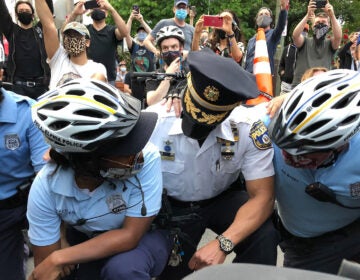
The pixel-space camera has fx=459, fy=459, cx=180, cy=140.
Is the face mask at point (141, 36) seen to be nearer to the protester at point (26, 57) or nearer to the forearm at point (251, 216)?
the protester at point (26, 57)

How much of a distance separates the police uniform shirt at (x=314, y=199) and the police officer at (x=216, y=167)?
0.09 meters

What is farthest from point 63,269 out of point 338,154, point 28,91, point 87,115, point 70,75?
point 28,91

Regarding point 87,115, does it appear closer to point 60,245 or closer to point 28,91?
point 60,245

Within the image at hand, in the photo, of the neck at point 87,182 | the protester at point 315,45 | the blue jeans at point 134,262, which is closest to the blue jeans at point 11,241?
the blue jeans at point 134,262

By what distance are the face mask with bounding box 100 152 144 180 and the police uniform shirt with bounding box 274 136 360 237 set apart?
0.76m

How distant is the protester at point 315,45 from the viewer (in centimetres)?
613

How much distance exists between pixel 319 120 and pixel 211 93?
0.51m

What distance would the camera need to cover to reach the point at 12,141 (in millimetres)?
2633

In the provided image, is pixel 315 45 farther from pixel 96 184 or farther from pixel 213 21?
pixel 96 184

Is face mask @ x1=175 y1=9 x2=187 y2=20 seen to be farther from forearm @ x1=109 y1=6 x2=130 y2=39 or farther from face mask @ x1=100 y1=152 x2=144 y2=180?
face mask @ x1=100 y1=152 x2=144 y2=180

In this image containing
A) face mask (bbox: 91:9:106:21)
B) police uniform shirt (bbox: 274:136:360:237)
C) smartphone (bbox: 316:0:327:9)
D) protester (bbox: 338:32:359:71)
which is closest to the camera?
police uniform shirt (bbox: 274:136:360:237)

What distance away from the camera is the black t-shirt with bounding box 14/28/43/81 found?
5559 mm

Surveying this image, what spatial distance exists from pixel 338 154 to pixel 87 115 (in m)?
1.19

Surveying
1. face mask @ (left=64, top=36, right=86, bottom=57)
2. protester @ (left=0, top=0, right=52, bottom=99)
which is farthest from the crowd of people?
protester @ (left=0, top=0, right=52, bottom=99)
